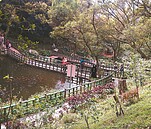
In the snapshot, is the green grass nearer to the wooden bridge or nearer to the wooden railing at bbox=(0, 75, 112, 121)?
the wooden railing at bbox=(0, 75, 112, 121)

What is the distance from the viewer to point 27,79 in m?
20.3

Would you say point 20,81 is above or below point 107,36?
below

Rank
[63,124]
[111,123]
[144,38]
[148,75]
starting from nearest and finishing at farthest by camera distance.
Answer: [111,123], [63,124], [148,75], [144,38]

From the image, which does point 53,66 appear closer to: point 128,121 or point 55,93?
point 55,93

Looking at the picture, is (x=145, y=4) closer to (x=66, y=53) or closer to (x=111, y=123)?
(x=111, y=123)

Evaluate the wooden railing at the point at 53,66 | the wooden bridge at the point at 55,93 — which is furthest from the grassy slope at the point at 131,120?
the wooden railing at the point at 53,66

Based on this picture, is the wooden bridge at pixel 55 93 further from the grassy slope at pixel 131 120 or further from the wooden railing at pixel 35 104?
the grassy slope at pixel 131 120

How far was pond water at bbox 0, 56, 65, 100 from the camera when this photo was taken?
17.0 metres

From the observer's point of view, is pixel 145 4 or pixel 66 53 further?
pixel 66 53

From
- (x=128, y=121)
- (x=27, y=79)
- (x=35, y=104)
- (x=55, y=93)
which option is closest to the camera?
(x=128, y=121)

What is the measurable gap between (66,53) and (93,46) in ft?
60.1

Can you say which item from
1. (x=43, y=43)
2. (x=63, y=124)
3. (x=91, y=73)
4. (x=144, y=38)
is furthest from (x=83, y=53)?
(x=63, y=124)

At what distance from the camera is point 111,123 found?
732cm

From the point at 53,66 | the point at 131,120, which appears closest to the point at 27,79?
the point at 53,66
